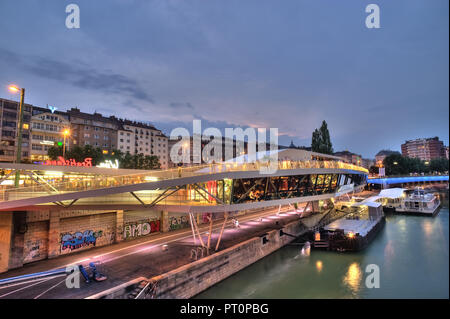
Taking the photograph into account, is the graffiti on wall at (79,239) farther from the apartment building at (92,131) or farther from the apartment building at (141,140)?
the apartment building at (141,140)

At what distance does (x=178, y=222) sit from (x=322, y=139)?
5242 centimetres

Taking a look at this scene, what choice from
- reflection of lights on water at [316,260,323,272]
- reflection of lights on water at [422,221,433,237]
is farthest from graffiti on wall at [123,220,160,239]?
reflection of lights on water at [422,221,433,237]

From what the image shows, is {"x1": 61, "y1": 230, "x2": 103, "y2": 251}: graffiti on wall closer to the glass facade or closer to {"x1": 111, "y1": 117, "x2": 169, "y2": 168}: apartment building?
the glass facade

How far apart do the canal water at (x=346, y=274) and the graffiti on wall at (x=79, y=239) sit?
12.0 metres

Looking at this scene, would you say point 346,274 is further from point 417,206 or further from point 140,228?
point 417,206

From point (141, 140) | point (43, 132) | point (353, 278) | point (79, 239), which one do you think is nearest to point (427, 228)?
point (353, 278)

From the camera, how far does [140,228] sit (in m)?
26.0

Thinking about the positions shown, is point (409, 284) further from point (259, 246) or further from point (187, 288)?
point (187, 288)

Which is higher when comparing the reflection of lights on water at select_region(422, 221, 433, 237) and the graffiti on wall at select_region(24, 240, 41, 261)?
the graffiti on wall at select_region(24, 240, 41, 261)

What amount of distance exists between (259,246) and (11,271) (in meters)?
19.4

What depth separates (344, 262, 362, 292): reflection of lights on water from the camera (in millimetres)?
18734

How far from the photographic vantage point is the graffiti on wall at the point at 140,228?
24922mm

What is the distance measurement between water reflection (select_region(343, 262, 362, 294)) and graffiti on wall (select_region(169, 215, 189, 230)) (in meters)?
18.7
